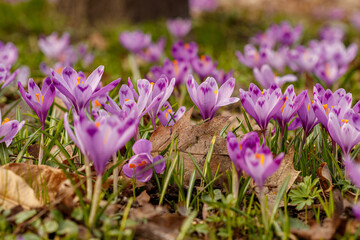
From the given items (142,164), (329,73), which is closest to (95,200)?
(142,164)

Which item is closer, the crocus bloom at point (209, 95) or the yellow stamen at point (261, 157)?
the yellow stamen at point (261, 157)

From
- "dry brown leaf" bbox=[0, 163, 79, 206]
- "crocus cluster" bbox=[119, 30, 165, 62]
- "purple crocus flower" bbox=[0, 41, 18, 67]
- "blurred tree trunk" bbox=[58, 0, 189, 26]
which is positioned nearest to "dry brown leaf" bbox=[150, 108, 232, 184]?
"dry brown leaf" bbox=[0, 163, 79, 206]

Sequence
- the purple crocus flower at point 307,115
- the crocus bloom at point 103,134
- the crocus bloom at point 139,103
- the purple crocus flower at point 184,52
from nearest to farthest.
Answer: the crocus bloom at point 103,134 → the crocus bloom at point 139,103 → the purple crocus flower at point 307,115 → the purple crocus flower at point 184,52

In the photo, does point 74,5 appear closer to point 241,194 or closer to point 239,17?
point 239,17

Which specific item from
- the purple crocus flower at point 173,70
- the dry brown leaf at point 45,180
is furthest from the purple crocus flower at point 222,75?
the dry brown leaf at point 45,180

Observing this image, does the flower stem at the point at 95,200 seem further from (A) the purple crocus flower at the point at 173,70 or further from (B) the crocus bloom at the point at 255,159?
(A) the purple crocus flower at the point at 173,70

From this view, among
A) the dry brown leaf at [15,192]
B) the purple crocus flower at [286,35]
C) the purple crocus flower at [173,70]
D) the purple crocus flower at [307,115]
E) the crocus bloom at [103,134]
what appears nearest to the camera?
the crocus bloom at [103,134]

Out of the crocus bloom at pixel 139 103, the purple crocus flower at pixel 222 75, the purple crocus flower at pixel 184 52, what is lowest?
the purple crocus flower at pixel 222 75

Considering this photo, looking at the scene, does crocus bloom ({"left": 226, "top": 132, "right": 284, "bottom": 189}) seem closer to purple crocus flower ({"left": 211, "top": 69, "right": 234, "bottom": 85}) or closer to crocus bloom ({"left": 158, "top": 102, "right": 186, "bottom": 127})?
crocus bloom ({"left": 158, "top": 102, "right": 186, "bottom": 127})
